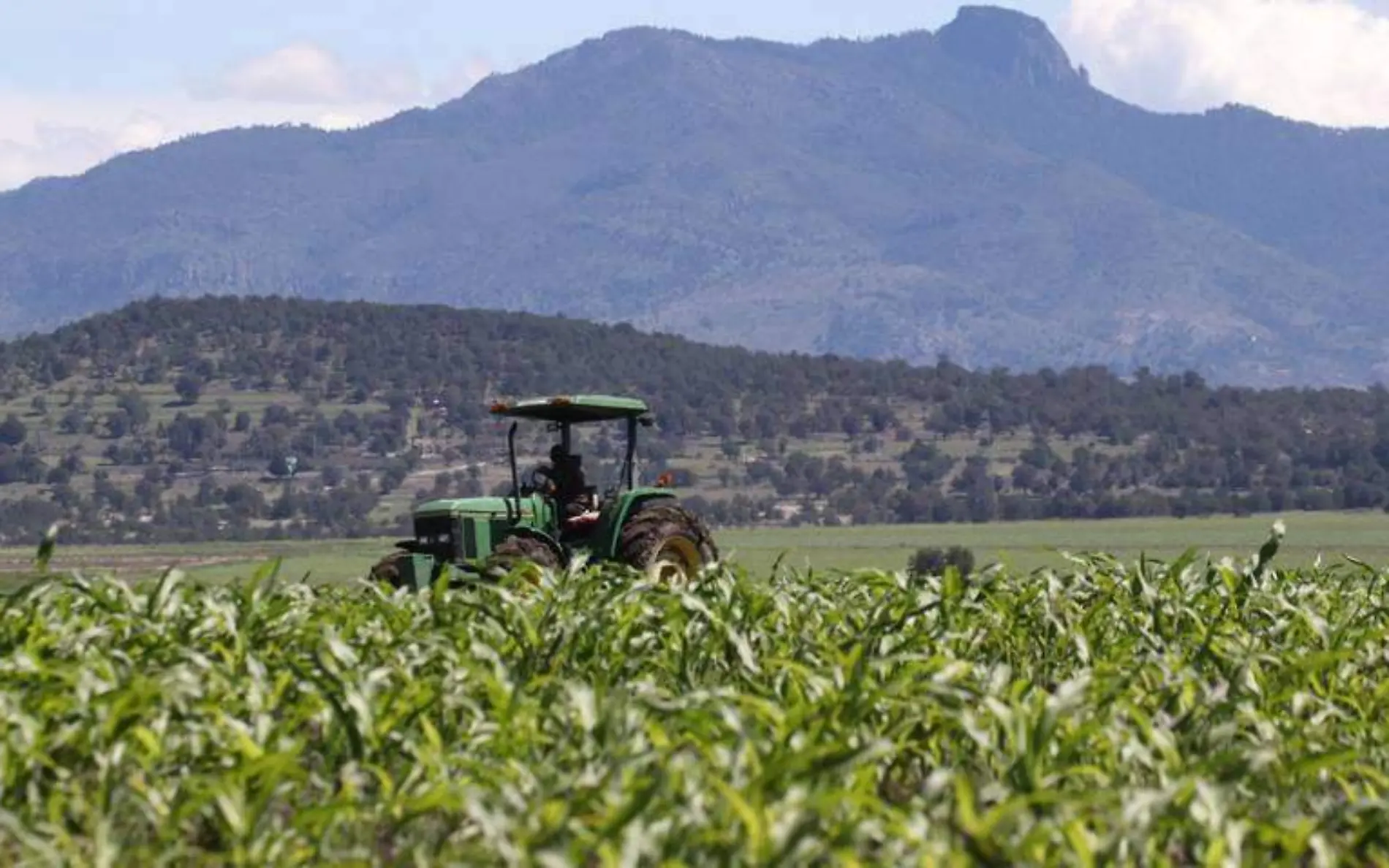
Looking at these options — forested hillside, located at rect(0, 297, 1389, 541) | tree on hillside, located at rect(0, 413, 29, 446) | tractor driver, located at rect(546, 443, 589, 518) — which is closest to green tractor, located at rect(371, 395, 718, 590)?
tractor driver, located at rect(546, 443, 589, 518)

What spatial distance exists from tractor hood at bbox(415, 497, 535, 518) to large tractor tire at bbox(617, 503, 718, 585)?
41.7 inches

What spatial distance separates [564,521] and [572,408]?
1.04m

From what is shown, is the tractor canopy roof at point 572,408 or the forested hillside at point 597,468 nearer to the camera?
the tractor canopy roof at point 572,408

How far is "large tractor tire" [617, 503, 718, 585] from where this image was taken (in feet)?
69.3

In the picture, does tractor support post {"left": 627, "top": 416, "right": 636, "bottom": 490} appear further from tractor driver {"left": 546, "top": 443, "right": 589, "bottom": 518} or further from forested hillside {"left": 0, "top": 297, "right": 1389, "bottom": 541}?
forested hillside {"left": 0, "top": 297, "right": 1389, "bottom": 541}

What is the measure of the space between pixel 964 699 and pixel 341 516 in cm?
16002

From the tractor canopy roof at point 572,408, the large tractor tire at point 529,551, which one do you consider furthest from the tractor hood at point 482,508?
the large tractor tire at point 529,551

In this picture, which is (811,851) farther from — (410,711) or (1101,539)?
(1101,539)

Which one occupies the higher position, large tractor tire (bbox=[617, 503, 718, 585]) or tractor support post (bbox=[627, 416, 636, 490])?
tractor support post (bbox=[627, 416, 636, 490])

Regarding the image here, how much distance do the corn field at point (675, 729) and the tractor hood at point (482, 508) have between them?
9766 mm

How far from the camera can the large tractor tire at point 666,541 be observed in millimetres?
21109

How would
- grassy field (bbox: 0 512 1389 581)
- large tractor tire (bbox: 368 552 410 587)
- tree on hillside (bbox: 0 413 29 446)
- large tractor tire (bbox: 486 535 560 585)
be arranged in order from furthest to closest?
1. tree on hillside (bbox: 0 413 29 446)
2. grassy field (bbox: 0 512 1389 581)
3. large tractor tire (bbox: 368 552 410 587)
4. large tractor tire (bbox: 486 535 560 585)

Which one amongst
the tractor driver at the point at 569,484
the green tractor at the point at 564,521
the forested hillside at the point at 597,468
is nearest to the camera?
the green tractor at the point at 564,521

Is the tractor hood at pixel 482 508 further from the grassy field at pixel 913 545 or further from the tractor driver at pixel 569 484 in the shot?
the grassy field at pixel 913 545
